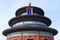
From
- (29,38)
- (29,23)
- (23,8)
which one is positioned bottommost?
(29,38)

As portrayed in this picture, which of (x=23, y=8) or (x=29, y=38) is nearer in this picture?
(x=29, y=38)

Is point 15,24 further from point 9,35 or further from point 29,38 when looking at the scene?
point 29,38

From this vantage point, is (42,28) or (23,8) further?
(23,8)

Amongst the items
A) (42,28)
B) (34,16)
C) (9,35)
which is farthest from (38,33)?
(9,35)

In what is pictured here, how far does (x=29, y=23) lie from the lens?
1006 inches

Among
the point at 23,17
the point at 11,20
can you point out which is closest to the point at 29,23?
the point at 23,17

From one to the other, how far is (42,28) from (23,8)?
16.7ft

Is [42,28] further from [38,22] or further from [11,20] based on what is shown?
[11,20]

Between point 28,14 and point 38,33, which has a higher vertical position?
point 28,14

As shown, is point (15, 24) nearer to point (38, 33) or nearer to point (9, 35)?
point (9, 35)

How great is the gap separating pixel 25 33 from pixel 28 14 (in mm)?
3317

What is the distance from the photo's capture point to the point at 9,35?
26031mm

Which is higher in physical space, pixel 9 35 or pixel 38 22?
pixel 38 22

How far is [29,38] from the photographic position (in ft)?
79.8
